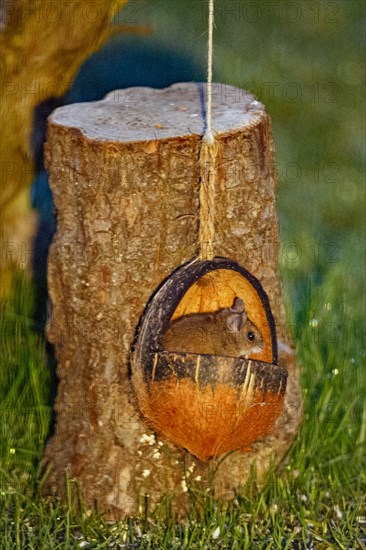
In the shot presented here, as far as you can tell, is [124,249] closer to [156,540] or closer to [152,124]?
[152,124]

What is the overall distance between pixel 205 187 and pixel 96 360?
66cm

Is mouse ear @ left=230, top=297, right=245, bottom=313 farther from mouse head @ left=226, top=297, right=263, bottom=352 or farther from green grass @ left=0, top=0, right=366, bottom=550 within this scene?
green grass @ left=0, top=0, right=366, bottom=550

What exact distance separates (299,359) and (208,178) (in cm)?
119

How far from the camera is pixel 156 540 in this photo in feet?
10.6

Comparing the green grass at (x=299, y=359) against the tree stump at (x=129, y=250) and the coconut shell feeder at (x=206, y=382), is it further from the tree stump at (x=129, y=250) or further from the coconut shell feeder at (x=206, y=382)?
the coconut shell feeder at (x=206, y=382)

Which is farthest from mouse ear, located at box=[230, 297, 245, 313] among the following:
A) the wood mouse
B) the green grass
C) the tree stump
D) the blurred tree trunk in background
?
the blurred tree trunk in background

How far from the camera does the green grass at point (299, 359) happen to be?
329 cm

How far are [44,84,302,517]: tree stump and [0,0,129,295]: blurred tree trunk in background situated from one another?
0.66 metres

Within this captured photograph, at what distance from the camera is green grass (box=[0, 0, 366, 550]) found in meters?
3.29

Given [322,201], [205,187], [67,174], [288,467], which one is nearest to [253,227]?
[205,187]

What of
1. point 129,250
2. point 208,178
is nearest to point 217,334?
point 129,250

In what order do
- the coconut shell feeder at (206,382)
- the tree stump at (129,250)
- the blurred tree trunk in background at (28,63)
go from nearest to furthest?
1. the coconut shell feeder at (206,382)
2. the tree stump at (129,250)
3. the blurred tree trunk in background at (28,63)

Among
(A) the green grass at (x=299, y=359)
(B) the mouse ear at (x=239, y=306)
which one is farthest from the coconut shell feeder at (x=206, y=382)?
(A) the green grass at (x=299, y=359)

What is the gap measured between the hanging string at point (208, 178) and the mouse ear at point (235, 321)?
21 cm
